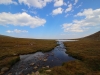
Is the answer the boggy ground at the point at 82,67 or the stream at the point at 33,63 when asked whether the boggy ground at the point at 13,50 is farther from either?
the boggy ground at the point at 82,67

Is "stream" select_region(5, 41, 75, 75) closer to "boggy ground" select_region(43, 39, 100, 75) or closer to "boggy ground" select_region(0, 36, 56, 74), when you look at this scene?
"boggy ground" select_region(0, 36, 56, 74)

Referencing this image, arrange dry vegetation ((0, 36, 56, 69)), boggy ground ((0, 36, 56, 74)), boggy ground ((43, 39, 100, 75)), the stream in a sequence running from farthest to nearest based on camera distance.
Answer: dry vegetation ((0, 36, 56, 69)) < boggy ground ((0, 36, 56, 74)) < the stream < boggy ground ((43, 39, 100, 75))

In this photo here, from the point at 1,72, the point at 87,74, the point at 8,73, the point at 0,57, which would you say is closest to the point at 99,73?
the point at 87,74

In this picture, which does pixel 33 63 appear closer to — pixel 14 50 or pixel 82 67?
pixel 82 67

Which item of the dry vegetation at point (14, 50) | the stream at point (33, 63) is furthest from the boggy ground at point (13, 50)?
the stream at point (33, 63)

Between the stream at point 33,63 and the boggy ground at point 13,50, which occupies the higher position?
the boggy ground at point 13,50

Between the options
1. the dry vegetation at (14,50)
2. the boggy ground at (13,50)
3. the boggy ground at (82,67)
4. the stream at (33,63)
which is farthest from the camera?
the dry vegetation at (14,50)

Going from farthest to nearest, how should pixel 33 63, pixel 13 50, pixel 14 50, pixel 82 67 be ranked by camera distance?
pixel 14 50
pixel 13 50
pixel 33 63
pixel 82 67

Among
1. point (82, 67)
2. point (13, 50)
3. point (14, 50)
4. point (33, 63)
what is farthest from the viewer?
point (14, 50)

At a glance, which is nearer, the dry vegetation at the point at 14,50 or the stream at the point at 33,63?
the stream at the point at 33,63

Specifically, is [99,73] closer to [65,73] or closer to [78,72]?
[78,72]

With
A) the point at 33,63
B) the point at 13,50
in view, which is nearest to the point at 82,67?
the point at 33,63

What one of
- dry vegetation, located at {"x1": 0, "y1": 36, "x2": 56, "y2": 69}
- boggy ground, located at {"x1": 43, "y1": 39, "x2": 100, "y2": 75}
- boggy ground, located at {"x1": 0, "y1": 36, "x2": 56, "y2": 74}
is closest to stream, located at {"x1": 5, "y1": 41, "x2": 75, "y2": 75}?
boggy ground, located at {"x1": 0, "y1": 36, "x2": 56, "y2": 74}

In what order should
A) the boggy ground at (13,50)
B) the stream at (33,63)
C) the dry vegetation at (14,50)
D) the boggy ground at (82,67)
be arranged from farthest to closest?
the dry vegetation at (14,50) → the boggy ground at (13,50) → the stream at (33,63) → the boggy ground at (82,67)
